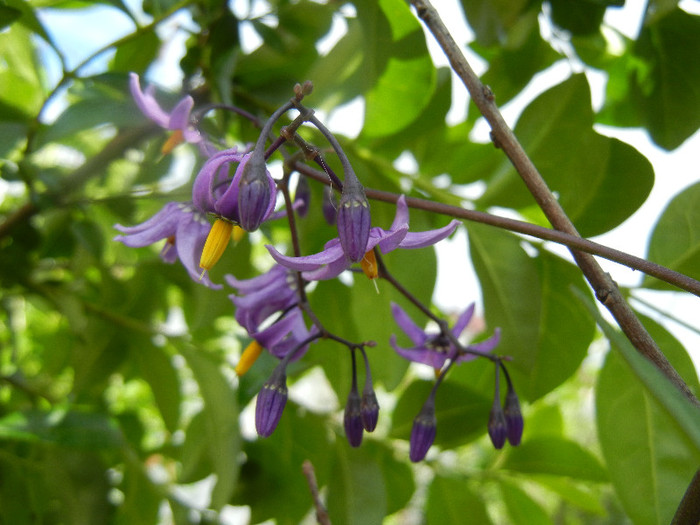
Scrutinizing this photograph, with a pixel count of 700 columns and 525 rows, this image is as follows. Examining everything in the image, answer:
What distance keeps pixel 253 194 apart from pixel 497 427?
1.53 ft

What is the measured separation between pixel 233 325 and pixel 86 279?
20.6 inches

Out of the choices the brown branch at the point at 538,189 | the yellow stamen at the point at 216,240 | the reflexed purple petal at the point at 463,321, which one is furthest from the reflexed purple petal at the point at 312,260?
the reflexed purple petal at the point at 463,321

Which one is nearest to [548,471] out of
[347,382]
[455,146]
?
[347,382]

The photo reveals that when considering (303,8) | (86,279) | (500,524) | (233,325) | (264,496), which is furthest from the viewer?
(500,524)

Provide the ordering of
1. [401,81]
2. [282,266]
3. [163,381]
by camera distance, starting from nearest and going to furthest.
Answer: [282,266], [401,81], [163,381]

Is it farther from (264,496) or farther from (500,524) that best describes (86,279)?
(500,524)

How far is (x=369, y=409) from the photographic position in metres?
0.74

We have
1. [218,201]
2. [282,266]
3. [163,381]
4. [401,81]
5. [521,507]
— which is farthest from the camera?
[163,381]

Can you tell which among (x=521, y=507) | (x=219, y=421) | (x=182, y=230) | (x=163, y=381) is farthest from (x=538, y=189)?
(x=163, y=381)

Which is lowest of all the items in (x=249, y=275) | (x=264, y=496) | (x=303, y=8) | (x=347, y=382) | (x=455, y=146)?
(x=264, y=496)

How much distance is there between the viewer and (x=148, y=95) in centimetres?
86

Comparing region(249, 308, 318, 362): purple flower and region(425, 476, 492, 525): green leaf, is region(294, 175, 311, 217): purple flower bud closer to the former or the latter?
region(249, 308, 318, 362): purple flower

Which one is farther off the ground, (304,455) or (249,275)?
(249,275)

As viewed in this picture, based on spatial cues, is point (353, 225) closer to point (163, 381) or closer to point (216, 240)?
point (216, 240)
